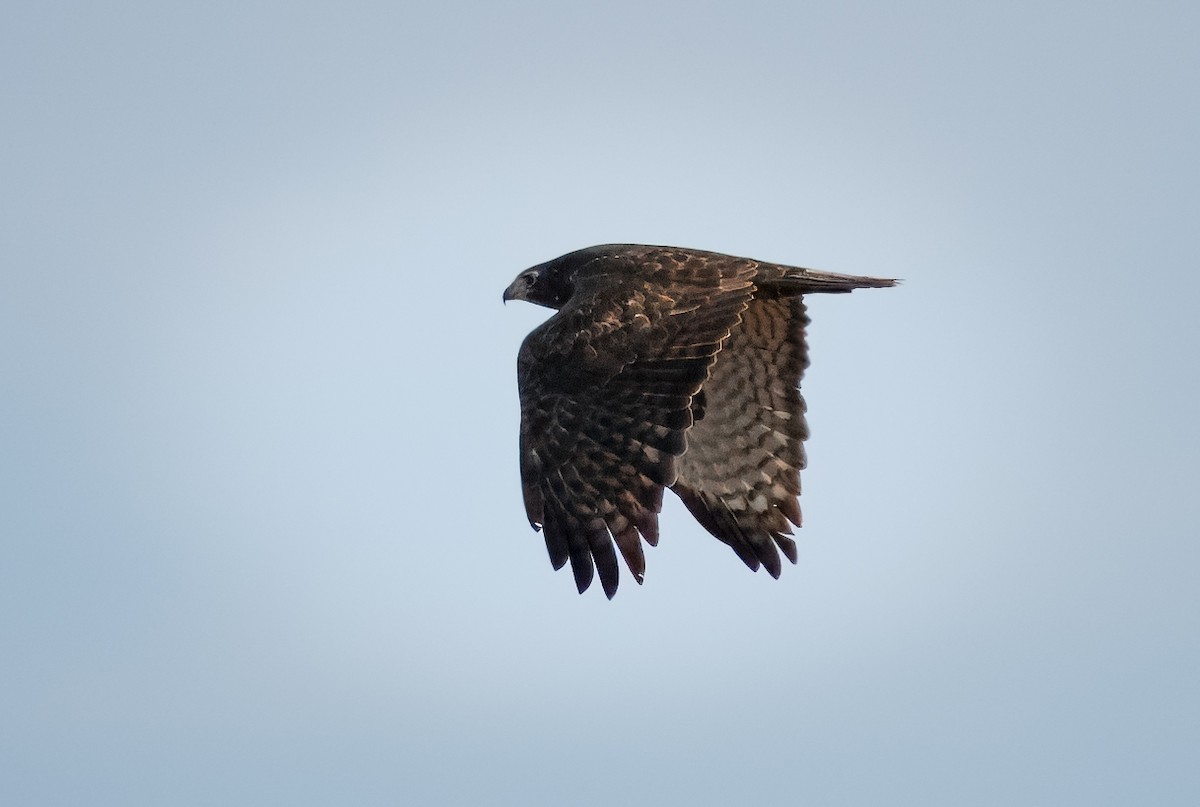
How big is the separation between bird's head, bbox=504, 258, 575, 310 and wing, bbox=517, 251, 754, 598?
170 centimetres

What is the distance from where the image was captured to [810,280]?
1480 centimetres

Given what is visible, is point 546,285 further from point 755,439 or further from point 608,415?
point 608,415

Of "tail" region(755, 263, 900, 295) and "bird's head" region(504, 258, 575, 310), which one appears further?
"bird's head" region(504, 258, 575, 310)

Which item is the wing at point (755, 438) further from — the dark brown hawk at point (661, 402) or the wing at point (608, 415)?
the wing at point (608, 415)

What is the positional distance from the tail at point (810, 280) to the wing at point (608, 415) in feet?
1.78

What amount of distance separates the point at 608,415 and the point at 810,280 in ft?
7.09

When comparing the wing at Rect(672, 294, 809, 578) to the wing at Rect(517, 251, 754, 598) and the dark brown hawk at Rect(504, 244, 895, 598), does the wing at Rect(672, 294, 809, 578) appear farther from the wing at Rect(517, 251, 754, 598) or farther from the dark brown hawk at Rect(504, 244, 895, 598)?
the wing at Rect(517, 251, 754, 598)

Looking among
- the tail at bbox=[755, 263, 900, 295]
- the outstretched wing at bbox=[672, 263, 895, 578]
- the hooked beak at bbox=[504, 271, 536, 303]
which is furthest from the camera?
the hooked beak at bbox=[504, 271, 536, 303]

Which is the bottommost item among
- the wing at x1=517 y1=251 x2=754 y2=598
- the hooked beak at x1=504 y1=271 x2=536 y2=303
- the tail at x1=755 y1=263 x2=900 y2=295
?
the wing at x1=517 y1=251 x2=754 y2=598

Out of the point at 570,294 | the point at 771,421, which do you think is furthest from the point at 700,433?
the point at 570,294

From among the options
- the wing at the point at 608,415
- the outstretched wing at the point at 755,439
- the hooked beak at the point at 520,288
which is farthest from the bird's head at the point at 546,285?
the wing at the point at 608,415

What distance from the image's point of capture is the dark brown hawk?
533 inches

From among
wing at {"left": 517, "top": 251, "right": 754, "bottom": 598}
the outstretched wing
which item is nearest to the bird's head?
the outstretched wing

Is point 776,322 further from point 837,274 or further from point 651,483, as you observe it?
point 651,483
